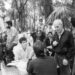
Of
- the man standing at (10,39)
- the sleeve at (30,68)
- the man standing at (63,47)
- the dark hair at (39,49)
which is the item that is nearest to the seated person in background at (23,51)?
the man standing at (63,47)

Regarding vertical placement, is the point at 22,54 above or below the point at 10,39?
below

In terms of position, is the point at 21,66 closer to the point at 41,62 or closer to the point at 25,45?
the point at 41,62

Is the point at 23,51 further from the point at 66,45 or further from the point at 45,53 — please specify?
the point at 66,45

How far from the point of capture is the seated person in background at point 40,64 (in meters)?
4.93

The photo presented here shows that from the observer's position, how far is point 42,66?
195 inches

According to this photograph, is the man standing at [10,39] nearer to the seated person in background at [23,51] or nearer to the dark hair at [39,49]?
the seated person in background at [23,51]

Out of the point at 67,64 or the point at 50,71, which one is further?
the point at 67,64

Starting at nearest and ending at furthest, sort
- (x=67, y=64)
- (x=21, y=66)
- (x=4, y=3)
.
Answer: (x=21, y=66)
(x=67, y=64)
(x=4, y=3)

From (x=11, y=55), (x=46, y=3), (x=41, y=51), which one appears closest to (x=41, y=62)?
(x=41, y=51)

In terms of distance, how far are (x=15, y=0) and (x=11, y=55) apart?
238 inches

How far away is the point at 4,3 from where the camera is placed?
21.5 meters

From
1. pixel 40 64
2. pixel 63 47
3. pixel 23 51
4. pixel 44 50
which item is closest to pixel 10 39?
pixel 23 51

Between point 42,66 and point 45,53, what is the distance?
1107mm

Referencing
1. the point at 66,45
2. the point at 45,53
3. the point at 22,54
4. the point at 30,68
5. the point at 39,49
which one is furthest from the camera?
the point at 22,54
